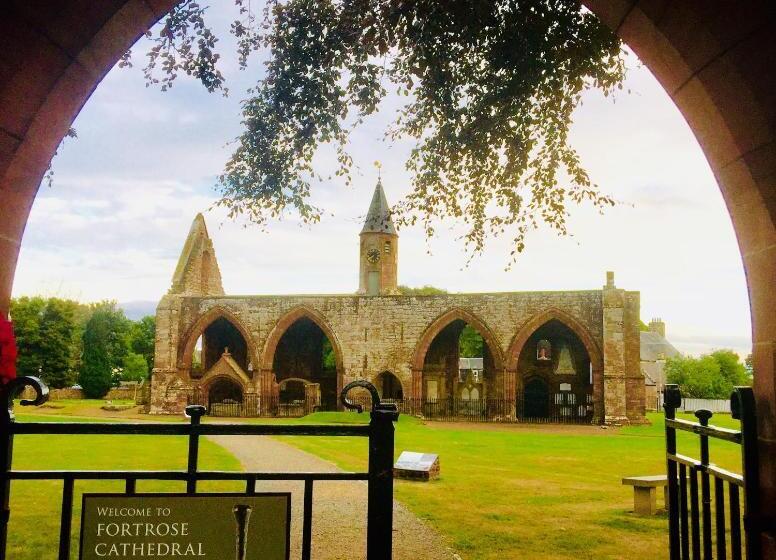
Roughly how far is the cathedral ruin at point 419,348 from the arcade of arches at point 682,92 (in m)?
27.6

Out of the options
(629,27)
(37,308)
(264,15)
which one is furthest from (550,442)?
(37,308)

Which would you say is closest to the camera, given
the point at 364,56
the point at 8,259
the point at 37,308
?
the point at 8,259

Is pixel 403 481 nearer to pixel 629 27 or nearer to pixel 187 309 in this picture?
pixel 629 27

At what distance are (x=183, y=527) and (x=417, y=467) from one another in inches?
338

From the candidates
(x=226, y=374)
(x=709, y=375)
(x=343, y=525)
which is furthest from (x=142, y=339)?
(x=343, y=525)

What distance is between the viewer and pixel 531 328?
3042 centimetres

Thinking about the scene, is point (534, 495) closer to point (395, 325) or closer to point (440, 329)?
point (440, 329)

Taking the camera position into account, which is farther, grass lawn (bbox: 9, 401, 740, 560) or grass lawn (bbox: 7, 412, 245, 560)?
grass lawn (bbox: 9, 401, 740, 560)

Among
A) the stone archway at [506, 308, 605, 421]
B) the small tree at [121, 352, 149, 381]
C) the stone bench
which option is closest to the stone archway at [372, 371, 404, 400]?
the stone archway at [506, 308, 605, 421]

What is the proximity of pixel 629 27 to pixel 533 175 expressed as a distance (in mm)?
5200

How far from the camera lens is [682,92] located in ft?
9.55

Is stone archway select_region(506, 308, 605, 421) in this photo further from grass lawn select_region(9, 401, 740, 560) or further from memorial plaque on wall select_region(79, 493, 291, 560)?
memorial plaque on wall select_region(79, 493, 291, 560)

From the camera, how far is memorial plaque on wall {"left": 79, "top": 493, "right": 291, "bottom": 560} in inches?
100

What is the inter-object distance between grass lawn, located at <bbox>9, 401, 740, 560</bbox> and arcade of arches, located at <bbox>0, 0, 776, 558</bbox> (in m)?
4.34
